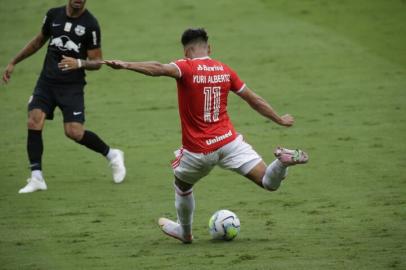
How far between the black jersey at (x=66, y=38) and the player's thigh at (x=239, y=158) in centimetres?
349

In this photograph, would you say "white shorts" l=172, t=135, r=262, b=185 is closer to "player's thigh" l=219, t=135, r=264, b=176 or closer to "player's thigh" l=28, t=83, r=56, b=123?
"player's thigh" l=219, t=135, r=264, b=176

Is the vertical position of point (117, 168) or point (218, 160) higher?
point (218, 160)

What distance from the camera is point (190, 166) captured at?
873cm

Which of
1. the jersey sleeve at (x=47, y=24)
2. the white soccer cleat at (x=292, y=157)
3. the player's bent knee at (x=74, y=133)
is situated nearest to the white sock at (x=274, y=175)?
the white soccer cleat at (x=292, y=157)

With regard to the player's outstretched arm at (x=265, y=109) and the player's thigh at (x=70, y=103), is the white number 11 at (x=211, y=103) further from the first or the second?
the player's thigh at (x=70, y=103)

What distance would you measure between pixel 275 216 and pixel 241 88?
75.4 inches

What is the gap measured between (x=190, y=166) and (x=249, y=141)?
18.8ft

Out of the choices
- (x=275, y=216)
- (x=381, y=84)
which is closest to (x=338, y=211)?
(x=275, y=216)

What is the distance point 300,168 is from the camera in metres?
12.7

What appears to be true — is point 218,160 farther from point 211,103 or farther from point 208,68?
point 208,68

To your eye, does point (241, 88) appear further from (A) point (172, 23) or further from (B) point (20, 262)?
(A) point (172, 23)

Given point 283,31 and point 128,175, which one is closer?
point 128,175

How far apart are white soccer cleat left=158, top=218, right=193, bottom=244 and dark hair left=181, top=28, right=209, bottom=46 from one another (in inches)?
74.3

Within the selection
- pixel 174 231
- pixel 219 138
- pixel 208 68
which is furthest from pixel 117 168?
pixel 208 68
